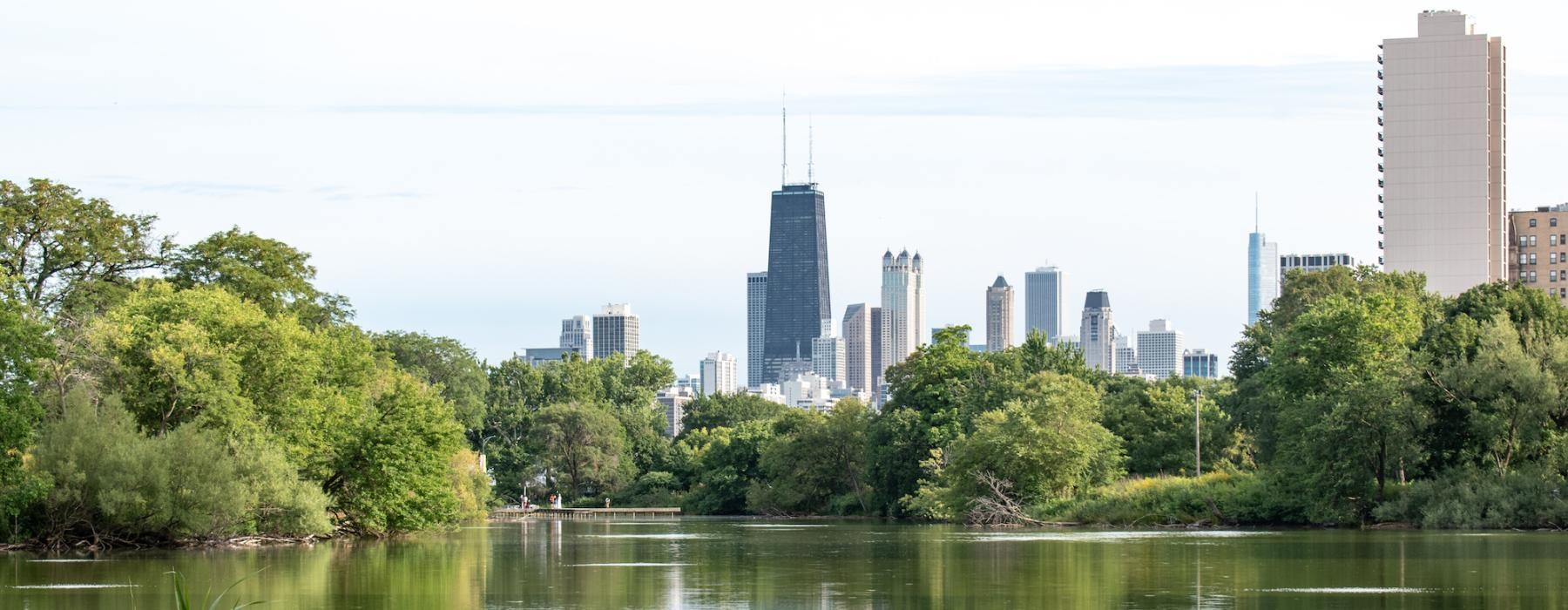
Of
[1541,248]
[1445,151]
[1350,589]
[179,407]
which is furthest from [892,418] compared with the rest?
[1541,248]

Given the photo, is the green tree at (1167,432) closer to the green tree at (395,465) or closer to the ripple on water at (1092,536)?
the ripple on water at (1092,536)

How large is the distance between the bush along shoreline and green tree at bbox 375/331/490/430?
857 inches

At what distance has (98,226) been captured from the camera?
58.3 m

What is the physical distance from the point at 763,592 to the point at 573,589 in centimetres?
341

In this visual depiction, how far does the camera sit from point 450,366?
108000 millimetres

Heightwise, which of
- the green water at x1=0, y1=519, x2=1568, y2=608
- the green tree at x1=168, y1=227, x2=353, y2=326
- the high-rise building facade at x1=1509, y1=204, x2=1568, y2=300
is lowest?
the green water at x1=0, y1=519, x2=1568, y2=608

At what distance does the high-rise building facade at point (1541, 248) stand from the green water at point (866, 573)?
145m

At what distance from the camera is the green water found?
26594mm

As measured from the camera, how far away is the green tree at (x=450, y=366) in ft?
343

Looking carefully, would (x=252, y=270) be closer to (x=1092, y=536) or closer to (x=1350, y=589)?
(x=1092, y=536)

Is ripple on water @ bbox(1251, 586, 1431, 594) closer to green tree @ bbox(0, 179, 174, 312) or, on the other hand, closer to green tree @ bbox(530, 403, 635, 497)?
green tree @ bbox(0, 179, 174, 312)

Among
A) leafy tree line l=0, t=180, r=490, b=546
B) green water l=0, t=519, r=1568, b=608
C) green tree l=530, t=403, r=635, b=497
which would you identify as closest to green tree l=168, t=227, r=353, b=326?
leafy tree line l=0, t=180, r=490, b=546

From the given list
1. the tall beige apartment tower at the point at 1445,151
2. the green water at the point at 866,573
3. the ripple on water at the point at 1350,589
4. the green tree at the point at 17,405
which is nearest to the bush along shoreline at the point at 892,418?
the green tree at the point at 17,405

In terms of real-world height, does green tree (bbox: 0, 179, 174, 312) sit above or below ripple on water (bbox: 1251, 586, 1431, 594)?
above
